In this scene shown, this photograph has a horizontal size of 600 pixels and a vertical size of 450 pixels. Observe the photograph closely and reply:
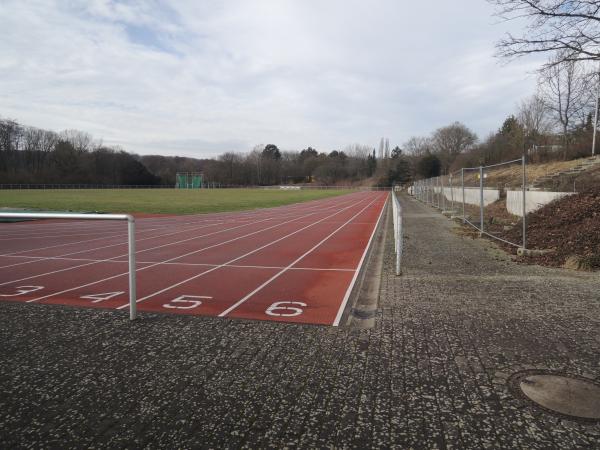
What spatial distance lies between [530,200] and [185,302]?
15.1 meters

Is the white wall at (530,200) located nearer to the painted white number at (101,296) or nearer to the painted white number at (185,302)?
the painted white number at (185,302)

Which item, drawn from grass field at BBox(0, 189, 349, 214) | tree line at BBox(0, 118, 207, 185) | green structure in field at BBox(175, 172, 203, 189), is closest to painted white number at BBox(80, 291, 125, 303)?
grass field at BBox(0, 189, 349, 214)

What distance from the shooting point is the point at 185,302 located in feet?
21.0

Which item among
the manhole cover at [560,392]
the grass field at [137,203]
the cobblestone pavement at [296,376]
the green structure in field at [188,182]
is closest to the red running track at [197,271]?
the cobblestone pavement at [296,376]

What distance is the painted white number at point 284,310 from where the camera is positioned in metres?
5.71

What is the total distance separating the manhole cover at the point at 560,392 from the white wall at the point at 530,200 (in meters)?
12.5

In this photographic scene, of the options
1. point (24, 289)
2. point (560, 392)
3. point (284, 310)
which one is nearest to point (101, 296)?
point (24, 289)

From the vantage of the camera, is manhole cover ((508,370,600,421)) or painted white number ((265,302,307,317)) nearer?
manhole cover ((508,370,600,421))

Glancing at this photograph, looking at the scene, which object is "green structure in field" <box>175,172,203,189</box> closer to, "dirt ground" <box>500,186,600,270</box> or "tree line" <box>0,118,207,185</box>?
"tree line" <box>0,118,207,185</box>

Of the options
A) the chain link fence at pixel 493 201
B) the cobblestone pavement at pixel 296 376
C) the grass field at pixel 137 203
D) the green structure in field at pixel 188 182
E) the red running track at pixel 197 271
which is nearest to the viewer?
the cobblestone pavement at pixel 296 376

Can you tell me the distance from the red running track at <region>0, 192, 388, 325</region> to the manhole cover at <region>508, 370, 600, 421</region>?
234 centimetres

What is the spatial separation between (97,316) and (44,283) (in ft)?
10.3

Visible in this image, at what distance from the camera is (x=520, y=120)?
58.0 metres

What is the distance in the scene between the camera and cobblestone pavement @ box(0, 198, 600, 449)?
2.88 metres
